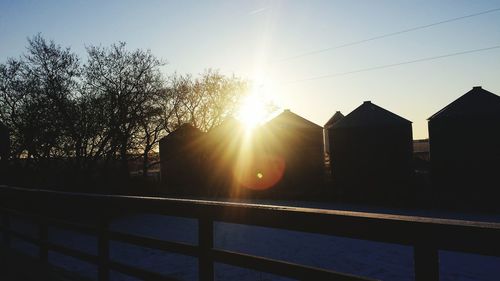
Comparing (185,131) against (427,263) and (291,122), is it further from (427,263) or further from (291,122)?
(427,263)

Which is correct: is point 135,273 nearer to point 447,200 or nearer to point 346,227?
point 346,227

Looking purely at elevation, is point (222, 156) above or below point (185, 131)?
below

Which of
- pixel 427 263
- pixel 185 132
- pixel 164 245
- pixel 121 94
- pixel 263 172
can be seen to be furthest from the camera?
pixel 185 132

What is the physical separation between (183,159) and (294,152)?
11046 mm

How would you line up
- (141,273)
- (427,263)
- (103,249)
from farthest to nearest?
(103,249) → (141,273) → (427,263)

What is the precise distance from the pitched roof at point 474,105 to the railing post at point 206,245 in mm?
24218

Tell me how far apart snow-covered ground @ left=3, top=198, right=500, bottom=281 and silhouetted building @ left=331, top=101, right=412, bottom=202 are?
13.6m

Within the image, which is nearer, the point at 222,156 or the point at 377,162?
the point at 377,162

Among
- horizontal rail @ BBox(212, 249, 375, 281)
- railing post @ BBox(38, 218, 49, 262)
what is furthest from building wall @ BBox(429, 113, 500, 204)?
horizontal rail @ BBox(212, 249, 375, 281)

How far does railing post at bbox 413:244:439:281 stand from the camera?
79.4 inches

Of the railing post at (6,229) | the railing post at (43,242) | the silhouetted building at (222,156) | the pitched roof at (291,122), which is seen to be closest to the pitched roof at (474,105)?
the pitched roof at (291,122)

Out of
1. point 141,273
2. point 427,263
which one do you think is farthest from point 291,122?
point 427,263

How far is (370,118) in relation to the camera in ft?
93.9

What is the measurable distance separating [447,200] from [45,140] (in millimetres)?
20575
